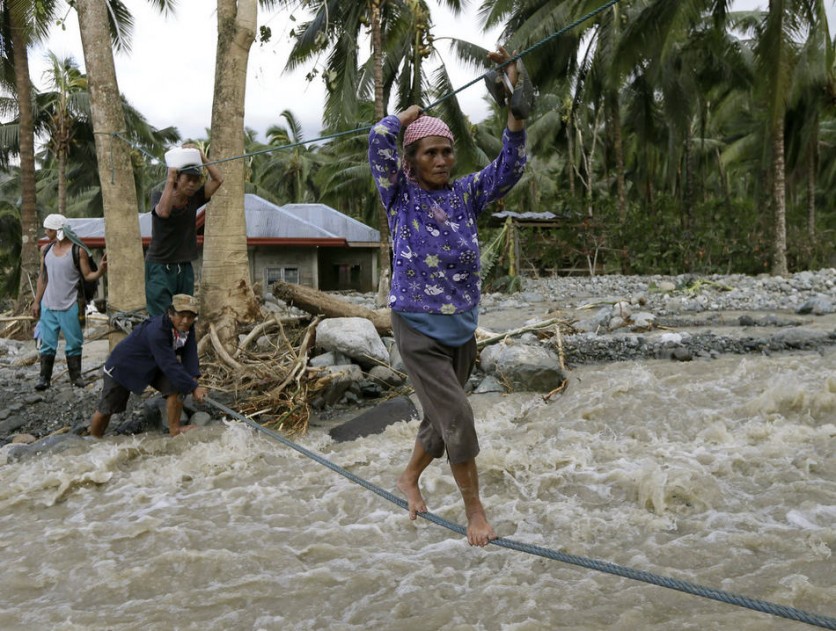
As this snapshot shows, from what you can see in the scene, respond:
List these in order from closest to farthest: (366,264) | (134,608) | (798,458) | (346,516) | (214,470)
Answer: (134,608), (346,516), (798,458), (214,470), (366,264)

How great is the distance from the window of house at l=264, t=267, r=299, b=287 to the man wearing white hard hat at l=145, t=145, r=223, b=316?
13415 mm

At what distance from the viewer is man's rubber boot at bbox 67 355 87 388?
21.6 ft

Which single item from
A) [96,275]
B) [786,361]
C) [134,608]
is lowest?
[134,608]

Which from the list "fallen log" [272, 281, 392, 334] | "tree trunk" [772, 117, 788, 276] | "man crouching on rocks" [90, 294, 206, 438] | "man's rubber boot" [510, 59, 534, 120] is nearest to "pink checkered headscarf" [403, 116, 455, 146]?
"man's rubber boot" [510, 59, 534, 120]

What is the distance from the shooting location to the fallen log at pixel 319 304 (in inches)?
264

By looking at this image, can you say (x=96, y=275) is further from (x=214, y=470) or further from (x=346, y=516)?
(x=346, y=516)

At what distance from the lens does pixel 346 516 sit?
406cm

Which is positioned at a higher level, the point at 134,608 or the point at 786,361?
the point at 786,361

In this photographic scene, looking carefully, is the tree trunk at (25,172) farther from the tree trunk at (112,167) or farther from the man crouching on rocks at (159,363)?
the man crouching on rocks at (159,363)

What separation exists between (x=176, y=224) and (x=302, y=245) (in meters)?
13.7

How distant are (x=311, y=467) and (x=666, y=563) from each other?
101 inches

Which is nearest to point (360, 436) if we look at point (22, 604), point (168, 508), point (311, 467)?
point (311, 467)

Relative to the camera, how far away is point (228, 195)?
6.52 meters

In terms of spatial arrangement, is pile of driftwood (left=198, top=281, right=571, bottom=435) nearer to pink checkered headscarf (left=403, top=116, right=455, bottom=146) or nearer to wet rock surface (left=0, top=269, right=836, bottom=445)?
wet rock surface (left=0, top=269, right=836, bottom=445)
